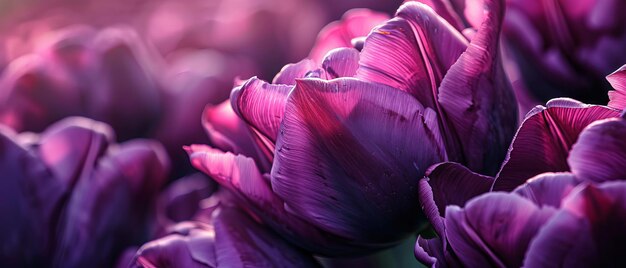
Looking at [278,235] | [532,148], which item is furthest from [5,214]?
[532,148]

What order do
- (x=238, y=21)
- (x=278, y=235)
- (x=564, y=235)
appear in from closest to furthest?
(x=564, y=235)
(x=278, y=235)
(x=238, y=21)

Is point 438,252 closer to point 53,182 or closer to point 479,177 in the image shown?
point 479,177

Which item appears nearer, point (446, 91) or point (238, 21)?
point (446, 91)

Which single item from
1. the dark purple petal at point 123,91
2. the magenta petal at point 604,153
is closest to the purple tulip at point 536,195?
the magenta petal at point 604,153

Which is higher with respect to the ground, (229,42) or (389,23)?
(389,23)

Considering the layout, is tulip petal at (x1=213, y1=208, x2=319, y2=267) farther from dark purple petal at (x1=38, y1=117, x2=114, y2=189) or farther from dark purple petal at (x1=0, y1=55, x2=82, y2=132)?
dark purple petal at (x1=0, y1=55, x2=82, y2=132)

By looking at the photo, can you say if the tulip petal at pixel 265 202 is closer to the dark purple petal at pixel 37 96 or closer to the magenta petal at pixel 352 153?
the magenta petal at pixel 352 153

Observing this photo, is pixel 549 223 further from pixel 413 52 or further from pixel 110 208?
pixel 110 208
